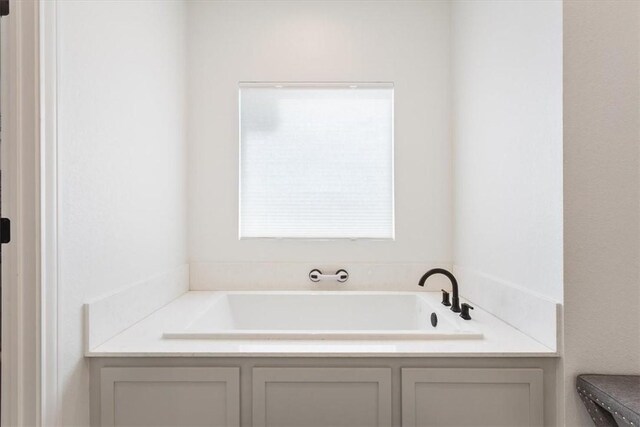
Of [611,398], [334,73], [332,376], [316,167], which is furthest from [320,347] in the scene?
[334,73]

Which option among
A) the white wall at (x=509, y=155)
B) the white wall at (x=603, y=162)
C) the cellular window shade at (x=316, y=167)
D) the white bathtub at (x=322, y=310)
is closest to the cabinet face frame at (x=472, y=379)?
the white wall at (x=509, y=155)

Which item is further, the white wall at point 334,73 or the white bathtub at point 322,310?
the white wall at point 334,73

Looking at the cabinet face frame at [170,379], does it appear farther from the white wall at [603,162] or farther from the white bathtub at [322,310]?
the white wall at [603,162]

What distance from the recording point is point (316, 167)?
2.47 m

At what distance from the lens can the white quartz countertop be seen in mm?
1367

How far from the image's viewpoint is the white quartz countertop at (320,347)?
1.37 m

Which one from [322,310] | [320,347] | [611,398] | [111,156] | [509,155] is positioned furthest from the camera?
[322,310]

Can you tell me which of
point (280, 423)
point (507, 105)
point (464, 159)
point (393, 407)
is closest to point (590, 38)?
point (507, 105)

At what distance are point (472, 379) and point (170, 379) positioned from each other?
1.02m

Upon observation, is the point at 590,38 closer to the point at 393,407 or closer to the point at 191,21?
the point at 393,407

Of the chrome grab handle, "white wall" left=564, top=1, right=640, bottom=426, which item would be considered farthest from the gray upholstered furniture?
the chrome grab handle

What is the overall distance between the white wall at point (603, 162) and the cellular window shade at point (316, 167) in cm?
121

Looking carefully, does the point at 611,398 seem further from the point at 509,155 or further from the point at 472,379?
the point at 509,155

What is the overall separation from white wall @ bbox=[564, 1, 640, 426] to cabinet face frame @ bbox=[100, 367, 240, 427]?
1149mm
